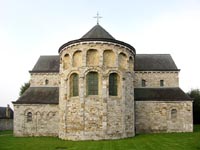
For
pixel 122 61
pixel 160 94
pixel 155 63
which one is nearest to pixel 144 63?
pixel 155 63

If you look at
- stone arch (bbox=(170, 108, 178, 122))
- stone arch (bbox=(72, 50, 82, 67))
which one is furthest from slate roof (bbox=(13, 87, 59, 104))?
stone arch (bbox=(170, 108, 178, 122))

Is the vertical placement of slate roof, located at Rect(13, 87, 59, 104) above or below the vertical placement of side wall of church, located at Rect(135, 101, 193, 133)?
above

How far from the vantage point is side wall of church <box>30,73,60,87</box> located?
35.6 meters

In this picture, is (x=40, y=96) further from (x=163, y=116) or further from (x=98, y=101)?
(x=163, y=116)

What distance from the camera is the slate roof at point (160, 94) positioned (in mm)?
32062

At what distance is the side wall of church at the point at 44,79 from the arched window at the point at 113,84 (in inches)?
467

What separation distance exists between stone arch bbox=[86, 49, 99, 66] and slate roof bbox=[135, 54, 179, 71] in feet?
37.9

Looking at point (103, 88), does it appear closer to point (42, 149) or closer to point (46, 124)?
point (42, 149)

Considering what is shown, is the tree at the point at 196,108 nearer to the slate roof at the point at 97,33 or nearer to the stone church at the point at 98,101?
the stone church at the point at 98,101

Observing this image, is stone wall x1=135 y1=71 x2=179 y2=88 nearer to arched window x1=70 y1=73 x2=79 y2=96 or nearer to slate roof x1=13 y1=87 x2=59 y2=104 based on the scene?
slate roof x1=13 y1=87 x2=59 y2=104

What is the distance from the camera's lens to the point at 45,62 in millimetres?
37750

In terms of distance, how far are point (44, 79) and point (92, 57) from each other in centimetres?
1254

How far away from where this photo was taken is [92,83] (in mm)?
25219

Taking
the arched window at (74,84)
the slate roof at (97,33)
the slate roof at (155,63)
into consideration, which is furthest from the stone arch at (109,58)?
the slate roof at (155,63)
